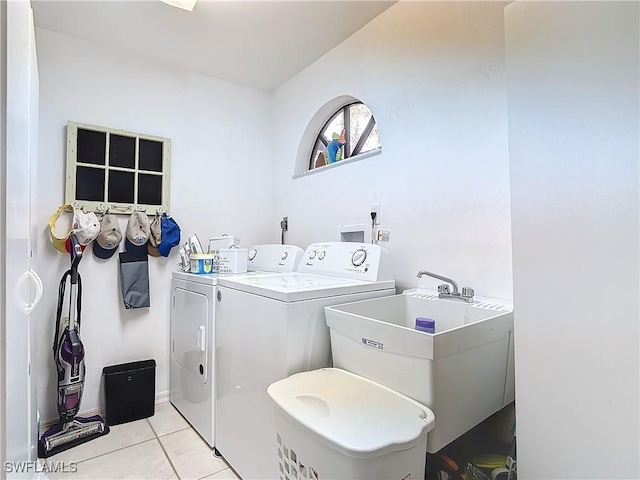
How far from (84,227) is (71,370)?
2.81 feet

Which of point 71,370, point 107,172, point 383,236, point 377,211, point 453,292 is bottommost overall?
point 71,370

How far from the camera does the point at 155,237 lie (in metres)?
2.39

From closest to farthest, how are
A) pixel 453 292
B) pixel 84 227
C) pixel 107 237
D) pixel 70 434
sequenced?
pixel 453 292 < pixel 70 434 < pixel 84 227 < pixel 107 237

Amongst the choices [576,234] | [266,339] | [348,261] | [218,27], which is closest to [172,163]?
[218,27]

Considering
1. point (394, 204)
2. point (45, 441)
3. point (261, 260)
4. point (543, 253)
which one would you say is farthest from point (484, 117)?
point (45, 441)

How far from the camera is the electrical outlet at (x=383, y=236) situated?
2006 millimetres

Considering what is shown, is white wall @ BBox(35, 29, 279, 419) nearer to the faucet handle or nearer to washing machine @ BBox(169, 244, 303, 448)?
washing machine @ BBox(169, 244, 303, 448)

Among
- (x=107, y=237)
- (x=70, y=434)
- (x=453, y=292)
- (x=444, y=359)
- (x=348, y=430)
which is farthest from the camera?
(x=107, y=237)

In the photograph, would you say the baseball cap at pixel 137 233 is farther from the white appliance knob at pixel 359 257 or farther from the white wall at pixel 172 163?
the white appliance knob at pixel 359 257

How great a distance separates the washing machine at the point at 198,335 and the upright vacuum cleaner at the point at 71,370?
511 millimetres

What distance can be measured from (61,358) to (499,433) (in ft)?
7.75

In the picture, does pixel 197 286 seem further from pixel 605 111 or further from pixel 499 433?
pixel 605 111

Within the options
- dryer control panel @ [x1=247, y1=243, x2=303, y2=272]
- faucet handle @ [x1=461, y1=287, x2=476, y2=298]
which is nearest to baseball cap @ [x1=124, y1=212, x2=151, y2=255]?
dryer control panel @ [x1=247, y1=243, x2=303, y2=272]

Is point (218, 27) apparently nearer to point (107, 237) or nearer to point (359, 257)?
point (107, 237)
